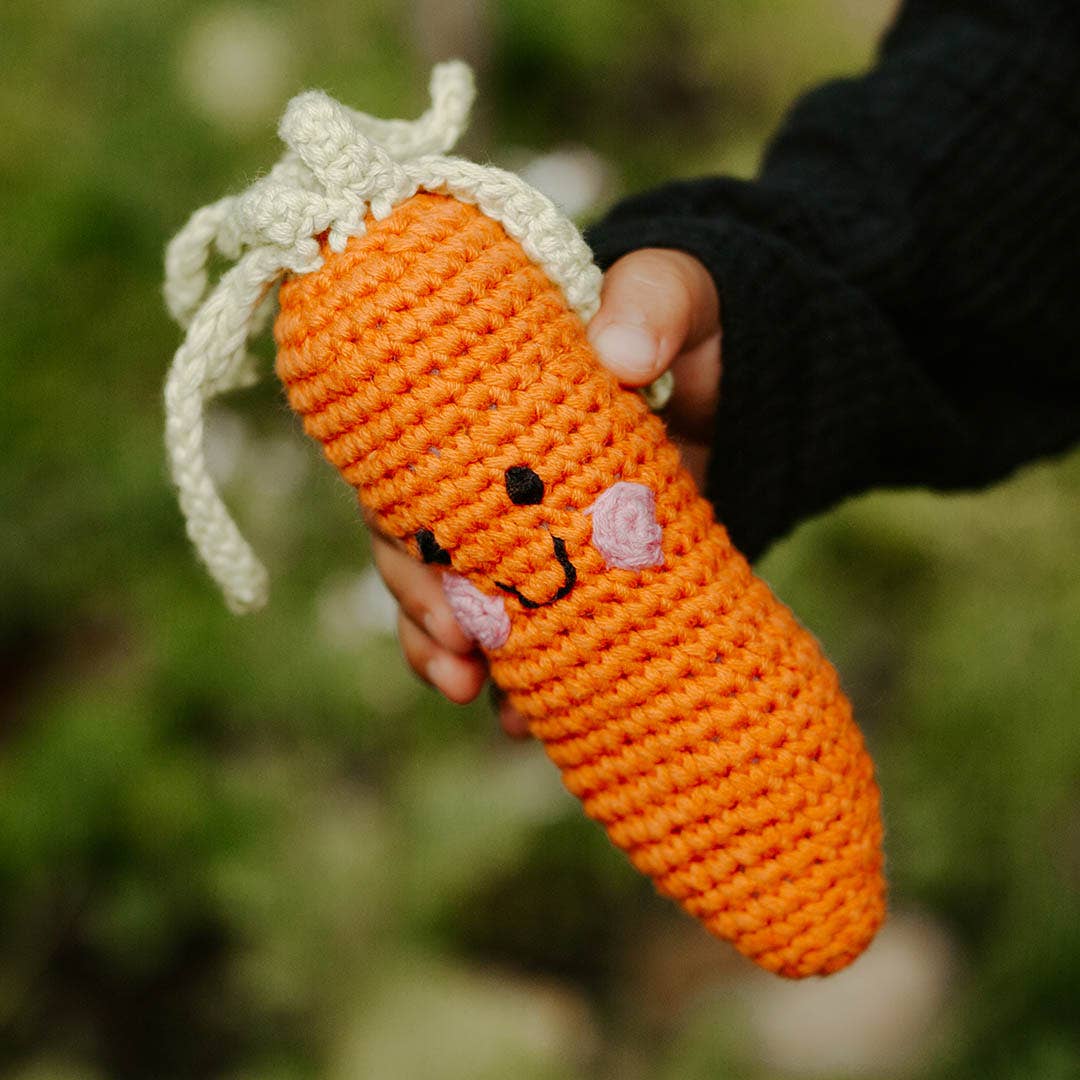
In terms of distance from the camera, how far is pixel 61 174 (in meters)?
2.65

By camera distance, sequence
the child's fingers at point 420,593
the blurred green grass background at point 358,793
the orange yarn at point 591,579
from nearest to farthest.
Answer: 1. the orange yarn at point 591,579
2. the child's fingers at point 420,593
3. the blurred green grass background at point 358,793

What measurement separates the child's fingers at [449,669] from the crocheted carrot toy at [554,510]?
0.46 feet

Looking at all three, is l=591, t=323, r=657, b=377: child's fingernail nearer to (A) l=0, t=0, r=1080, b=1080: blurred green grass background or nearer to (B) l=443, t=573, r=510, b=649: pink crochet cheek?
(B) l=443, t=573, r=510, b=649: pink crochet cheek

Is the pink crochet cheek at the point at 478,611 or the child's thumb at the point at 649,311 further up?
the child's thumb at the point at 649,311

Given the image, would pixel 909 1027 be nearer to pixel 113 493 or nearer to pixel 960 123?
pixel 960 123

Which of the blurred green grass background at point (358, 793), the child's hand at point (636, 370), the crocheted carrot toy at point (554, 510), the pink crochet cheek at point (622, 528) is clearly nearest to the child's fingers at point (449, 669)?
the child's hand at point (636, 370)

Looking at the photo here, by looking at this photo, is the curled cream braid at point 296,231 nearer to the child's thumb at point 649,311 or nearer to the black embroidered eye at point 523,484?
the child's thumb at point 649,311

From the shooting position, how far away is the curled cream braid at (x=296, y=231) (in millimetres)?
706

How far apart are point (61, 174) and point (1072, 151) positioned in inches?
89.8

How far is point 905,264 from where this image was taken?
42.0 inches

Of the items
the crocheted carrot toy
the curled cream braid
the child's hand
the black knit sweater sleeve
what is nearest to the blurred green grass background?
the black knit sweater sleeve

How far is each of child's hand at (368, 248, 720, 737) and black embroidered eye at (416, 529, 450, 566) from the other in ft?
0.30

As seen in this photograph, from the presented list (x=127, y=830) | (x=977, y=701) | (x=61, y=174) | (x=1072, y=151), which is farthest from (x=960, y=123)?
(x=61, y=174)

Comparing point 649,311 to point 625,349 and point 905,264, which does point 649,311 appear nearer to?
point 625,349
